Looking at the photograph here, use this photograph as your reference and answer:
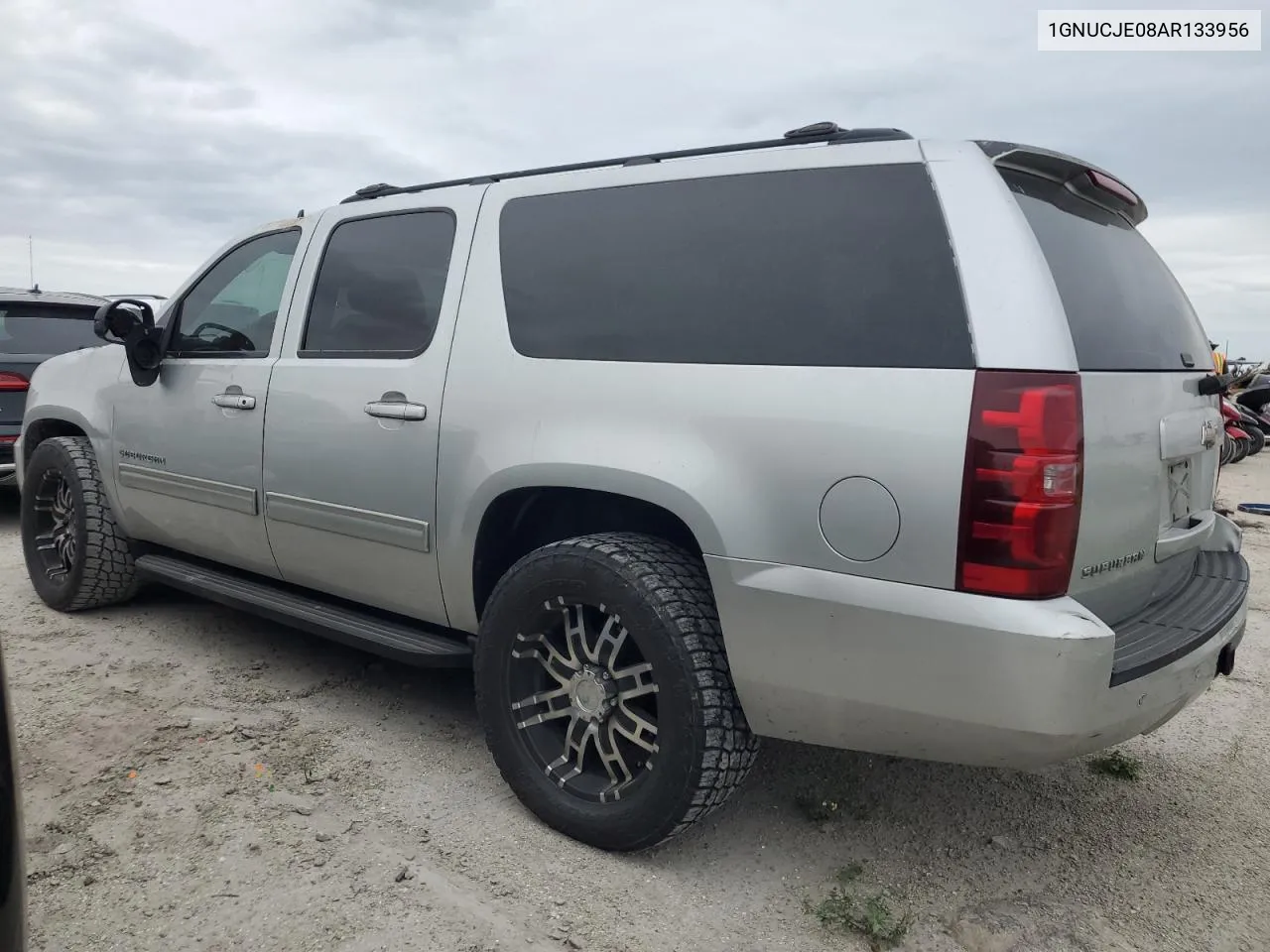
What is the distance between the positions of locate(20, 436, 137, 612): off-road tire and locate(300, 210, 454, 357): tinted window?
5.48 ft

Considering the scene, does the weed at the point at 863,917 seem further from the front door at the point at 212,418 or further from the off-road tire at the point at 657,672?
the front door at the point at 212,418

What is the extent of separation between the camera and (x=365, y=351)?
10.7 feet

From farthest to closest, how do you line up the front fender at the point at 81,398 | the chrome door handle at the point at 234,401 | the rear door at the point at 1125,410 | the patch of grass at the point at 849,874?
1. the front fender at the point at 81,398
2. the chrome door handle at the point at 234,401
3. the patch of grass at the point at 849,874
4. the rear door at the point at 1125,410

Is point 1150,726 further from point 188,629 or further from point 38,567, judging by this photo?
point 38,567

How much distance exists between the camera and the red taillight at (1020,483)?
2002 mm

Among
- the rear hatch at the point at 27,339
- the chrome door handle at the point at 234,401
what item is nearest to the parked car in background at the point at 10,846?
the chrome door handle at the point at 234,401

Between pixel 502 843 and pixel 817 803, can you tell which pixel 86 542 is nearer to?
pixel 502 843

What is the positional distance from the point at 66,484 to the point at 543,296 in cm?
307

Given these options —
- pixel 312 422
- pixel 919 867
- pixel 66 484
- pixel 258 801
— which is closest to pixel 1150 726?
pixel 919 867

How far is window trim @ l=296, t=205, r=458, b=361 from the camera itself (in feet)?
10.2

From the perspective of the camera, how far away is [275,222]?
3.85 m

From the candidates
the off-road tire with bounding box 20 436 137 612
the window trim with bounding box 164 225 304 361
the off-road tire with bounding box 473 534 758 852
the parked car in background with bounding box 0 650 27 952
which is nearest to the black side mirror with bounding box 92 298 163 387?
the window trim with bounding box 164 225 304 361

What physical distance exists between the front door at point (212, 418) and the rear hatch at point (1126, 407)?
2727 millimetres

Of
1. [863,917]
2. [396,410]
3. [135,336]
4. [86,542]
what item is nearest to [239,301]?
[135,336]
